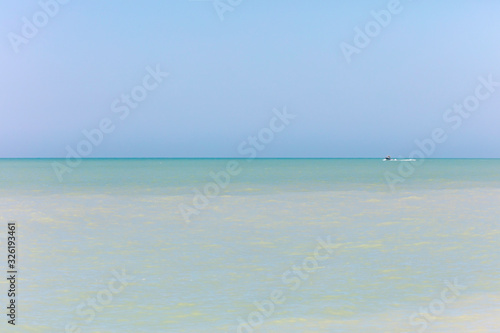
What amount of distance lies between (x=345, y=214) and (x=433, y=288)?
31.3 feet

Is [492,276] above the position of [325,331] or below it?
above

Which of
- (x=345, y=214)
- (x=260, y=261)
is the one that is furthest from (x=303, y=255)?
(x=345, y=214)

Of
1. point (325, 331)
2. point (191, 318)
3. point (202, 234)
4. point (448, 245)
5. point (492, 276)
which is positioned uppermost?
point (202, 234)

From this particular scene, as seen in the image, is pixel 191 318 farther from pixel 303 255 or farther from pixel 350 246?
pixel 350 246

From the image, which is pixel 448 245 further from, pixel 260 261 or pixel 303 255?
pixel 260 261

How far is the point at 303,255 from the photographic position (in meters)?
11.6

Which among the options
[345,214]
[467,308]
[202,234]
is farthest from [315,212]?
[467,308]

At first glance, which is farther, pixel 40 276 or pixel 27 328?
pixel 40 276

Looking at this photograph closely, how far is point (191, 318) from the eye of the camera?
748 centimetres

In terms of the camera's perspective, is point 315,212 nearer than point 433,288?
No

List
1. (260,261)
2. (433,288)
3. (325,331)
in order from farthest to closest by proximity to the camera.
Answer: (260,261) → (433,288) → (325,331)

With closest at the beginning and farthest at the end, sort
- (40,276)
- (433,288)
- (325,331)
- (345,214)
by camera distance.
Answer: (325,331) → (433,288) → (40,276) → (345,214)

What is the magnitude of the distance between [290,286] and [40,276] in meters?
3.76

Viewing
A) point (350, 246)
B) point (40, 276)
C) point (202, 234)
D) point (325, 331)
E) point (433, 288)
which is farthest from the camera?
point (202, 234)
